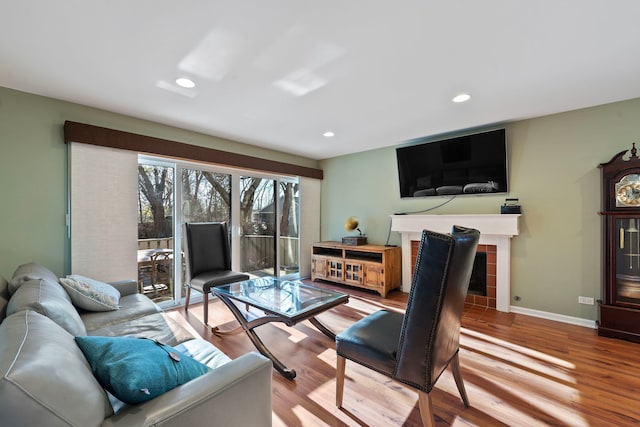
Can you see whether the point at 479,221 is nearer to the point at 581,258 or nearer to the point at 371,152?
the point at 581,258

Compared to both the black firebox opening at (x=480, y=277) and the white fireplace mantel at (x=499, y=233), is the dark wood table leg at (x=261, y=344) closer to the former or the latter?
the white fireplace mantel at (x=499, y=233)

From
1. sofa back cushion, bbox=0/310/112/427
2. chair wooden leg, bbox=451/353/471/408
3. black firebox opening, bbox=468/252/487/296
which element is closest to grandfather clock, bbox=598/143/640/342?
black firebox opening, bbox=468/252/487/296

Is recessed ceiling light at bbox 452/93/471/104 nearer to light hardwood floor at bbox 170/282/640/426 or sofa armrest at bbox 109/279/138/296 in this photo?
light hardwood floor at bbox 170/282/640/426

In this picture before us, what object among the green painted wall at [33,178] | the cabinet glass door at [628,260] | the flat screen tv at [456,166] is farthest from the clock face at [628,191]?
the green painted wall at [33,178]

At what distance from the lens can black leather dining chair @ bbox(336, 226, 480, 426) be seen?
4.15 ft

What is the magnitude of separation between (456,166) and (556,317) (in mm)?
2058

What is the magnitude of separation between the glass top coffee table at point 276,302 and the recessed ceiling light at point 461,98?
2.13 m

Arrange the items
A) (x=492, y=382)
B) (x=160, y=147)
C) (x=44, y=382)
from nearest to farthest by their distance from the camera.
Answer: (x=44, y=382) < (x=492, y=382) < (x=160, y=147)

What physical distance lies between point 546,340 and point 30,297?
384cm

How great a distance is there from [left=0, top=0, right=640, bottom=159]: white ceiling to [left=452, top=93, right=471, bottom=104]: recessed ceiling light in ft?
0.24

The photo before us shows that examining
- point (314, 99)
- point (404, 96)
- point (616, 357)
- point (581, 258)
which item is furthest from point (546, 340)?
point (314, 99)

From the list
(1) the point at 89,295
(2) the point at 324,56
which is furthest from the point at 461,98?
(1) the point at 89,295

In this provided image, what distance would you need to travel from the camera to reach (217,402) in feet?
3.18

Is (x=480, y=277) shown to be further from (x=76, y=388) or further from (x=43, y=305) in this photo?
(x=43, y=305)
